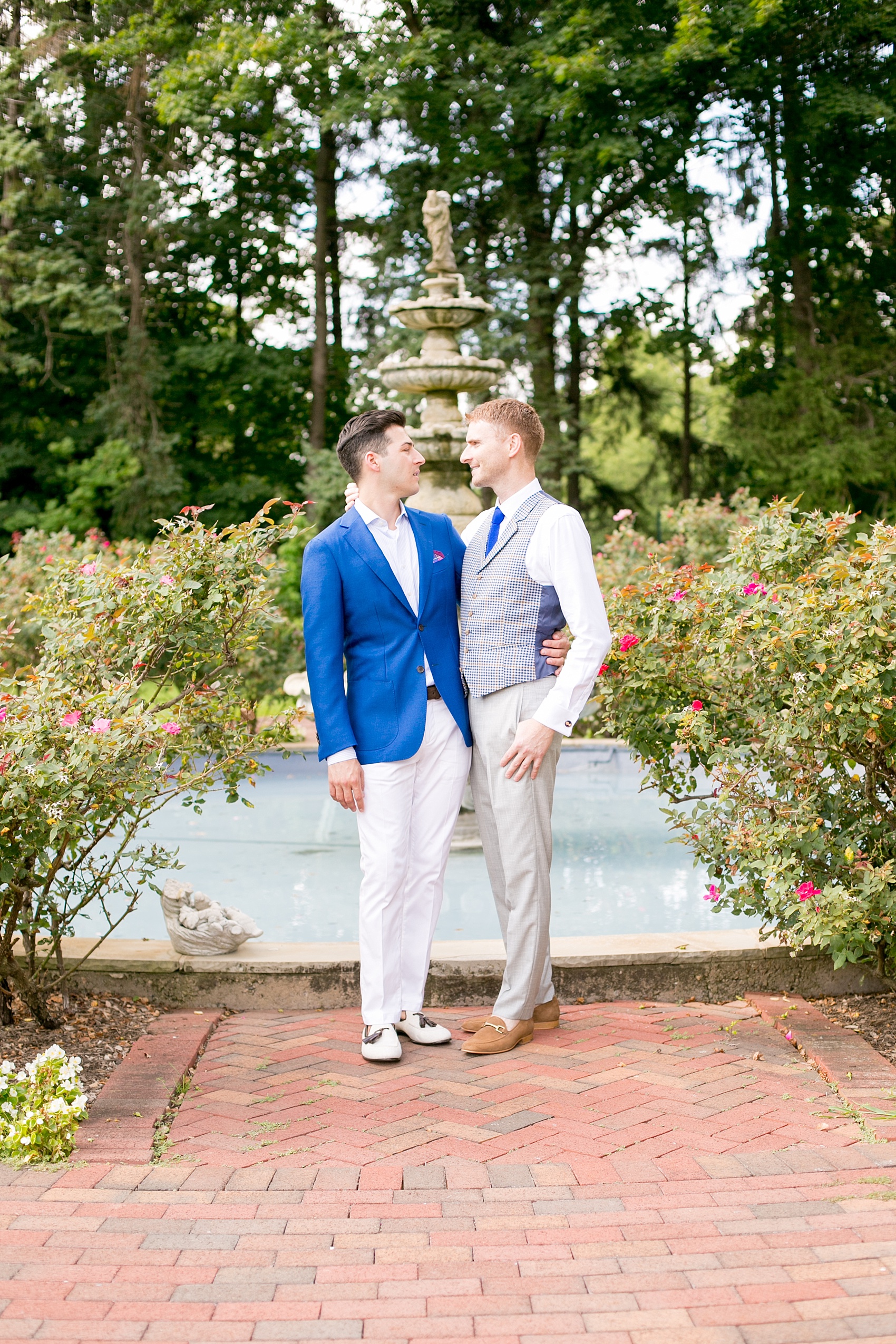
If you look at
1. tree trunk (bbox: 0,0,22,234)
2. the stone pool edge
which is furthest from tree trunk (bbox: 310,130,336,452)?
the stone pool edge

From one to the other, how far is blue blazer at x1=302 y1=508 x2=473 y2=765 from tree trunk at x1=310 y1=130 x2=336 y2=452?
15.2m

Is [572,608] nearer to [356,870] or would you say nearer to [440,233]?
[356,870]

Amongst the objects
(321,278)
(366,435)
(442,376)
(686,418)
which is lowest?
(366,435)

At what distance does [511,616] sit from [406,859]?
0.77 m

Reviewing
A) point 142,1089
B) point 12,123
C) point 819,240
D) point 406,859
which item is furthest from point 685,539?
point 12,123

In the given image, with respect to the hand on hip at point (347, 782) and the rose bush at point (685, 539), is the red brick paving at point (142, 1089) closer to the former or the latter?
the hand on hip at point (347, 782)

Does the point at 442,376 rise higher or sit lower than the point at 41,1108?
higher

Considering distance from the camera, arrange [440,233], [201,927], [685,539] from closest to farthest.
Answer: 1. [201,927]
2. [440,233]
3. [685,539]

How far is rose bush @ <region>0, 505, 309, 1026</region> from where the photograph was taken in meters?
3.36

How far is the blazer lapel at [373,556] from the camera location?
367cm

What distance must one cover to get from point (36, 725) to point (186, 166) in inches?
677

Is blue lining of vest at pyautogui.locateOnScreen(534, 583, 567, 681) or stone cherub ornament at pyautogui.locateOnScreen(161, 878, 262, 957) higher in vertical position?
blue lining of vest at pyautogui.locateOnScreen(534, 583, 567, 681)

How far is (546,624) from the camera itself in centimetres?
365

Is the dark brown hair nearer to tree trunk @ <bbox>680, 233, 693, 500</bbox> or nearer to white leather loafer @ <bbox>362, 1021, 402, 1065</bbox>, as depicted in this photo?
white leather loafer @ <bbox>362, 1021, 402, 1065</bbox>
